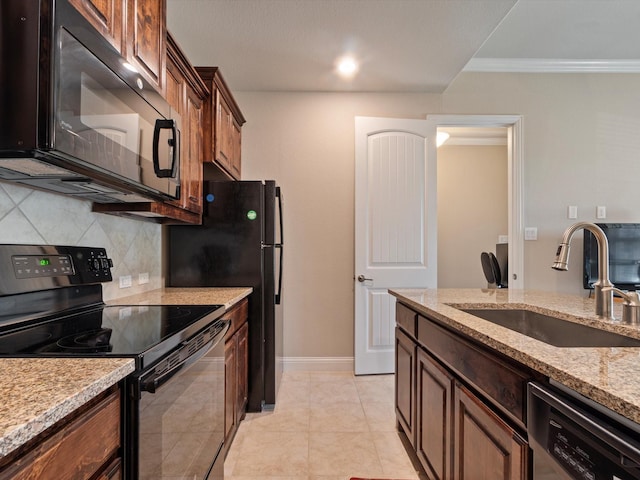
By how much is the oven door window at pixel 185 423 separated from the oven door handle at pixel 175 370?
2 centimetres

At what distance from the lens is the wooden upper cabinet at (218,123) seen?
7.61 feet

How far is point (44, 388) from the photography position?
2.10 feet

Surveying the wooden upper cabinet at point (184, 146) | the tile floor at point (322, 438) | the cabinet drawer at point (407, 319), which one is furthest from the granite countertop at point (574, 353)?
the wooden upper cabinet at point (184, 146)

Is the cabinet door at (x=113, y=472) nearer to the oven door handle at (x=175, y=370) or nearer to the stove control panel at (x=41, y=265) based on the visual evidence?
the oven door handle at (x=175, y=370)

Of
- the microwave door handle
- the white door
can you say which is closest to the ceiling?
the white door

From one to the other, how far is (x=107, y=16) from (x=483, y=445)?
1.77 meters

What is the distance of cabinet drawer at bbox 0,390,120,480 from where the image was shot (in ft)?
1.80

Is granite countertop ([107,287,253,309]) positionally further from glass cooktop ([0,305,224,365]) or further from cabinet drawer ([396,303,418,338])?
cabinet drawer ([396,303,418,338])

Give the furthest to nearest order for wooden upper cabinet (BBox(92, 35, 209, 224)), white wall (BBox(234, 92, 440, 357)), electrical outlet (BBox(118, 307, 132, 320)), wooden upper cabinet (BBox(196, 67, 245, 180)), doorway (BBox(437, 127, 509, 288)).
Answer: doorway (BBox(437, 127, 509, 288))
white wall (BBox(234, 92, 440, 357))
wooden upper cabinet (BBox(196, 67, 245, 180))
wooden upper cabinet (BBox(92, 35, 209, 224))
electrical outlet (BBox(118, 307, 132, 320))

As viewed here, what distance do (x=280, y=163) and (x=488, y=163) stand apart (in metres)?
3.33

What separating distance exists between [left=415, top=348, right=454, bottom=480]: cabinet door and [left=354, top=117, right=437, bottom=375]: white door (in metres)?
1.44

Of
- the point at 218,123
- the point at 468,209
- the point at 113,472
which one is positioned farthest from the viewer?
the point at 468,209

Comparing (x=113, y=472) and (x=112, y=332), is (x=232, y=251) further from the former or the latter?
(x=113, y=472)

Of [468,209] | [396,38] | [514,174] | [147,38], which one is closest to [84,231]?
[147,38]
